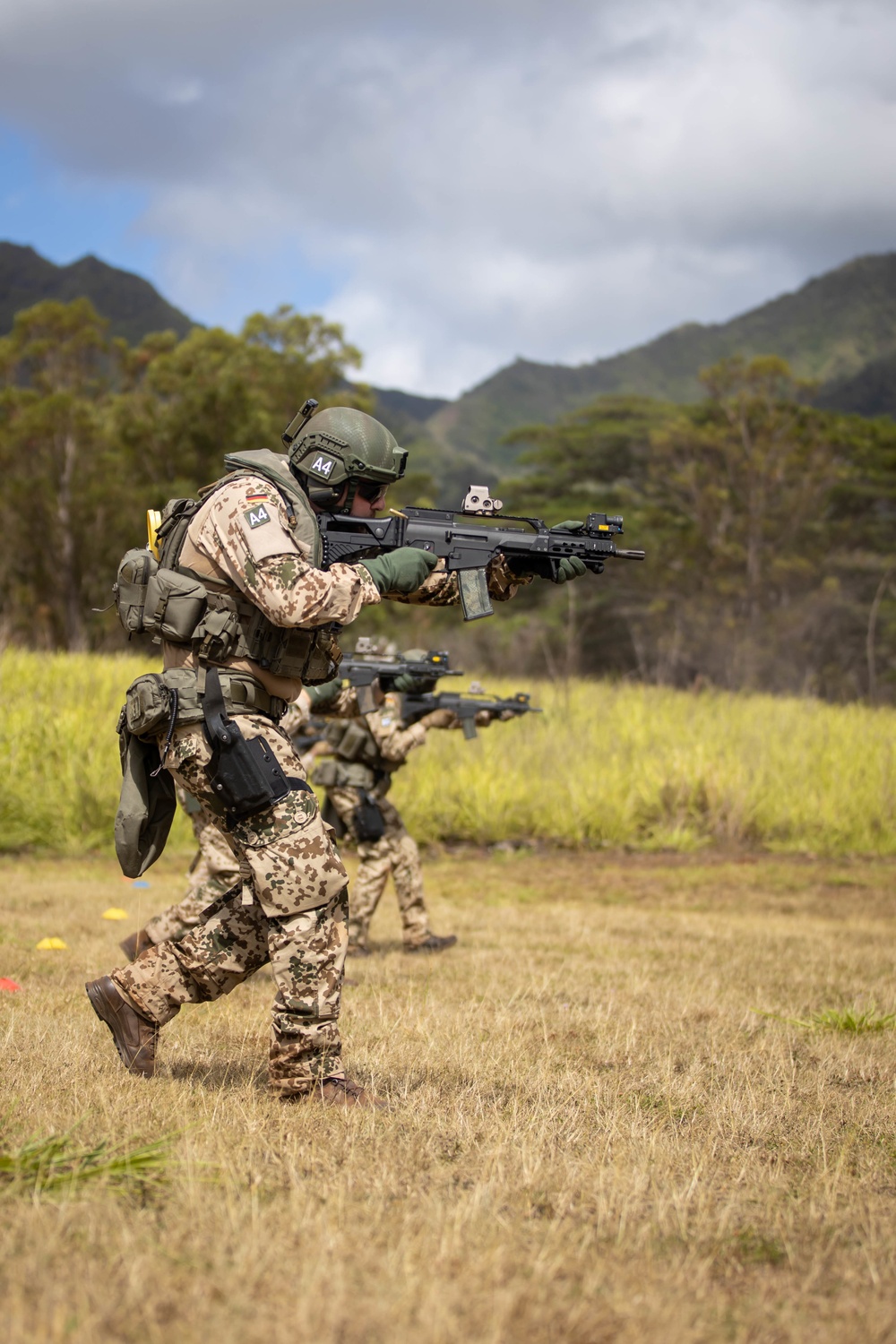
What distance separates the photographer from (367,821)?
23.9 feet

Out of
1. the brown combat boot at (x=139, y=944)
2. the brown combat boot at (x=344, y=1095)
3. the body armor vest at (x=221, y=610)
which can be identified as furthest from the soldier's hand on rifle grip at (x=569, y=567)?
the brown combat boot at (x=139, y=944)

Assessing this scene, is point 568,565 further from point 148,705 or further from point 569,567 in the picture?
point 148,705

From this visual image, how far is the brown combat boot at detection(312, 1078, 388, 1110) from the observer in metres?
3.69

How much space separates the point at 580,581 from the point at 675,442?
4.36 metres

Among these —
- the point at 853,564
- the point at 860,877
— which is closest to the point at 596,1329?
the point at 860,877

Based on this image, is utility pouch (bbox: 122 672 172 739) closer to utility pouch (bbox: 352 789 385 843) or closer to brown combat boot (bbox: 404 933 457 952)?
utility pouch (bbox: 352 789 385 843)

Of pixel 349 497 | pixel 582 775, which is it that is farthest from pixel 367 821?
pixel 582 775

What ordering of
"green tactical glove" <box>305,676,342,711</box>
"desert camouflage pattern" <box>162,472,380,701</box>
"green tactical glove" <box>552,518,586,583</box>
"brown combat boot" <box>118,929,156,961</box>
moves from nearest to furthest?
"desert camouflage pattern" <box>162,472,380,701</box>, "green tactical glove" <box>552,518,586,583</box>, "brown combat boot" <box>118,929,156,961</box>, "green tactical glove" <box>305,676,342,711</box>

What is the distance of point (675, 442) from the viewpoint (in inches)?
1218

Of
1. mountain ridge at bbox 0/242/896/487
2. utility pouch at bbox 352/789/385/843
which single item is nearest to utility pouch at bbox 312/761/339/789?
utility pouch at bbox 352/789/385/843

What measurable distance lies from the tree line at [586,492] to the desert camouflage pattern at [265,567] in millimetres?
20805

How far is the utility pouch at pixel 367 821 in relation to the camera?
23.9 ft

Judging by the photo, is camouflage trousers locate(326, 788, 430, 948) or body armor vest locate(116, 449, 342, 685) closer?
body armor vest locate(116, 449, 342, 685)

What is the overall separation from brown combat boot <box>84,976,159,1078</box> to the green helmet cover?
1757 mm
